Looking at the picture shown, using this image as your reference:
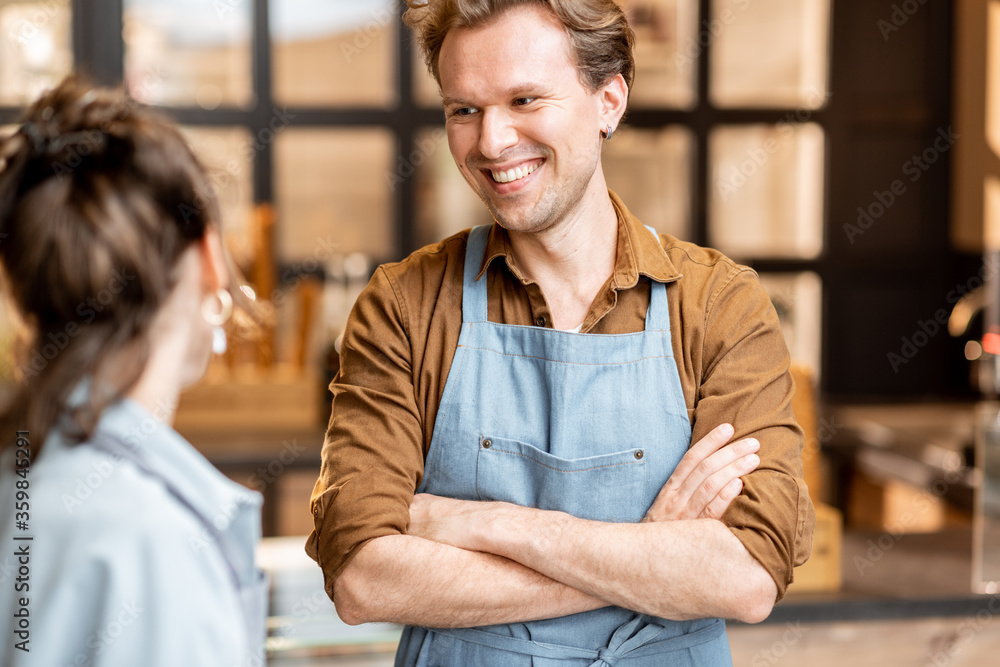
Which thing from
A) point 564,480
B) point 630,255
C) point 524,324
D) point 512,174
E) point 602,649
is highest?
point 512,174

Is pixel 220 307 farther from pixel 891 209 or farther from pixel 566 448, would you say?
pixel 891 209

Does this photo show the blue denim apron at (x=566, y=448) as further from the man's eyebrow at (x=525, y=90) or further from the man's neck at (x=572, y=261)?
the man's eyebrow at (x=525, y=90)

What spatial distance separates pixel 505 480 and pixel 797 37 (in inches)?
145

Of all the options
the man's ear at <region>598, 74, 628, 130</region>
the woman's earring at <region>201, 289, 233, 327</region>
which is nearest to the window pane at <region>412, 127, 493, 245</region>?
the man's ear at <region>598, 74, 628, 130</region>

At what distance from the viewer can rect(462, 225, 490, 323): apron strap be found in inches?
57.6

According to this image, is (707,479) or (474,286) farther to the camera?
(474,286)

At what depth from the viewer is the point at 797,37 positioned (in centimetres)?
450

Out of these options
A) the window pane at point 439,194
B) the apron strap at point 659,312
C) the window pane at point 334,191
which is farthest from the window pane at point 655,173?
the apron strap at point 659,312

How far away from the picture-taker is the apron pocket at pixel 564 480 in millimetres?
1382

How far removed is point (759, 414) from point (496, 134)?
0.52 metres

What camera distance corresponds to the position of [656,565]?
1.27 metres

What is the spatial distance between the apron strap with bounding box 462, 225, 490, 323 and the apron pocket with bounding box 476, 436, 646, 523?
18 centimetres

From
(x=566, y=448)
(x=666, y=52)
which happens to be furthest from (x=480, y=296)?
(x=666, y=52)

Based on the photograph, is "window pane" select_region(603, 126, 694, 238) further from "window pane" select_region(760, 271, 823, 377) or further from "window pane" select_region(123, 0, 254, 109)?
"window pane" select_region(123, 0, 254, 109)
